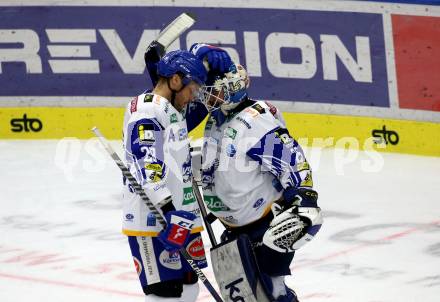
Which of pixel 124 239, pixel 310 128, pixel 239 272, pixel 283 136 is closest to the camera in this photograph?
pixel 283 136

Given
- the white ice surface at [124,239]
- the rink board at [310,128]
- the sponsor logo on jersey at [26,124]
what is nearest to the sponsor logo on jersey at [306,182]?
the white ice surface at [124,239]

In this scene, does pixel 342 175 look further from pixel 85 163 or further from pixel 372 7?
pixel 85 163

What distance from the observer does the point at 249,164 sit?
4.80 m

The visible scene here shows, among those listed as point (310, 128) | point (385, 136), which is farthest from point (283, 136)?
point (310, 128)

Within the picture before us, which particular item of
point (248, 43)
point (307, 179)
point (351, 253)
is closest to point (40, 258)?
point (351, 253)

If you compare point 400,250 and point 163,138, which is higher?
point 163,138

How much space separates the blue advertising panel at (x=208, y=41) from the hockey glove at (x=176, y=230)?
19.0ft

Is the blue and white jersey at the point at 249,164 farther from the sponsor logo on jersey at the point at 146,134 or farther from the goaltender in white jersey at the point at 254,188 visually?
the sponsor logo on jersey at the point at 146,134

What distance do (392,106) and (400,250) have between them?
3.13 m

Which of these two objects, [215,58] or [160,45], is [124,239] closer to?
[160,45]

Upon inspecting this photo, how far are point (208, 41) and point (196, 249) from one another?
5.88 meters

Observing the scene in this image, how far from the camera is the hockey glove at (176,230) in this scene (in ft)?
15.3

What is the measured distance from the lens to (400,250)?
285 inches

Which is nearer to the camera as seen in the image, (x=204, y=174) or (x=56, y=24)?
(x=204, y=174)
